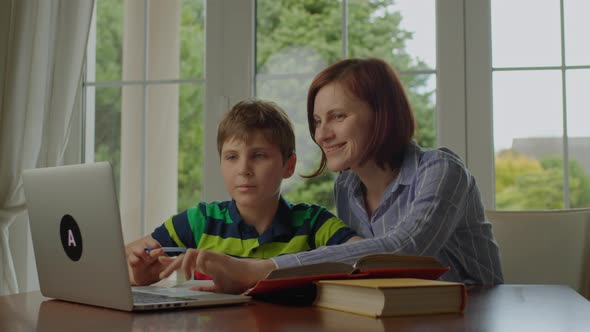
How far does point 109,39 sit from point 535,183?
1.93 m

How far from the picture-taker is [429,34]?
9.23ft

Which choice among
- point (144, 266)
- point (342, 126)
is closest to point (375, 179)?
point (342, 126)

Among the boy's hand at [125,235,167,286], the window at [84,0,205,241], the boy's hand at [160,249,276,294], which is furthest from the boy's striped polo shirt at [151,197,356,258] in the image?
the window at [84,0,205,241]

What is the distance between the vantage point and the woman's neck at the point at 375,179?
185 centimetres

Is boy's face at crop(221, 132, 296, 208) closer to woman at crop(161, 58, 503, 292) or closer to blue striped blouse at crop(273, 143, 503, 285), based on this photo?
woman at crop(161, 58, 503, 292)

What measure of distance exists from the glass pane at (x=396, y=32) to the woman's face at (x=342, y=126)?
109 centimetres

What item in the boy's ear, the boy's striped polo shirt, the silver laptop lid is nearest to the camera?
the silver laptop lid

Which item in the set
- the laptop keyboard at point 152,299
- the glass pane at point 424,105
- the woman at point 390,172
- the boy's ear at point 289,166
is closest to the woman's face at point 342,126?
the woman at point 390,172

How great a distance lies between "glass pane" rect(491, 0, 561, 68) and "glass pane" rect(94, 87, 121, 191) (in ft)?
5.31

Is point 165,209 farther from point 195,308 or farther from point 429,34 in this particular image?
point 195,308

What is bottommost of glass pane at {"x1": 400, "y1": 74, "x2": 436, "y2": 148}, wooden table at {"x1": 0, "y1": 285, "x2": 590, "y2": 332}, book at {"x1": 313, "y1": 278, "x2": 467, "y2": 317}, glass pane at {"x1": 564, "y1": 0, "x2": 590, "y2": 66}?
wooden table at {"x1": 0, "y1": 285, "x2": 590, "y2": 332}

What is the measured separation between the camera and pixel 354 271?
116 centimetres

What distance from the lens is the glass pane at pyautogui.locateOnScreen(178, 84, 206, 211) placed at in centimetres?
302

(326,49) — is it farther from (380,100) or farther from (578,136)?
(380,100)
